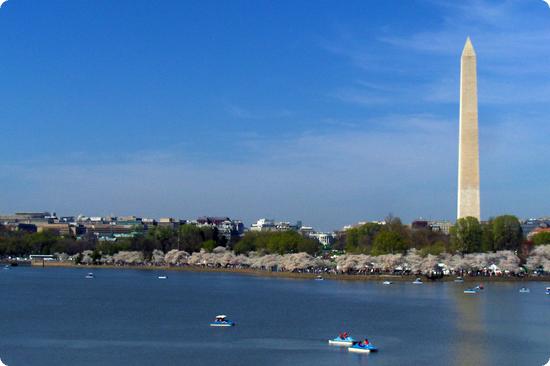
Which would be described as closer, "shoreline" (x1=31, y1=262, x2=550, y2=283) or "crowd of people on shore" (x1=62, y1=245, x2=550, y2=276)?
"shoreline" (x1=31, y1=262, x2=550, y2=283)

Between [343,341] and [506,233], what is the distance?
3794cm

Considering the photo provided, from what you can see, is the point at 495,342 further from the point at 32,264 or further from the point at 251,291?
the point at 32,264

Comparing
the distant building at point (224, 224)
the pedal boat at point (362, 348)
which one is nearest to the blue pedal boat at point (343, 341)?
the pedal boat at point (362, 348)

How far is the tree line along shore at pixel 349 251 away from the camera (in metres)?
59.3

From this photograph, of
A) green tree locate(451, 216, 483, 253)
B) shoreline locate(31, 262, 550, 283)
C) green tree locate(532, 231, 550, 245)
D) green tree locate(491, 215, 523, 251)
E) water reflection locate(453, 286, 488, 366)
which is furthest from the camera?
green tree locate(532, 231, 550, 245)

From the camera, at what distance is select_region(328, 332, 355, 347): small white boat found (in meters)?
26.7

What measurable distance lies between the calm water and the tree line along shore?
901cm

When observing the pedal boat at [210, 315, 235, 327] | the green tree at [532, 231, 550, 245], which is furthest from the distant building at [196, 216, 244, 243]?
the pedal boat at [210, 315, 235, 327]

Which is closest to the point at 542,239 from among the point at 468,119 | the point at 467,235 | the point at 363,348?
the point at 467,235

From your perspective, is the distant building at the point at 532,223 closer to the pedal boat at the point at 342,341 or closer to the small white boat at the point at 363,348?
the pedal boat at the point at 342,341

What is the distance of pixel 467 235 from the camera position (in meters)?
58.8

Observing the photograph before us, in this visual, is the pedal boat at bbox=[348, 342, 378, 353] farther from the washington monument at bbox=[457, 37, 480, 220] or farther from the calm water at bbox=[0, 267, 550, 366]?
the washington monument at bbox=[457, 37, 480, 220]

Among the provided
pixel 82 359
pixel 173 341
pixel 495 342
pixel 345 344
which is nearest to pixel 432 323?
pixel 495 342

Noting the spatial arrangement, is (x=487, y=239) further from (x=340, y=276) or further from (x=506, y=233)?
(x=340, y=276)
